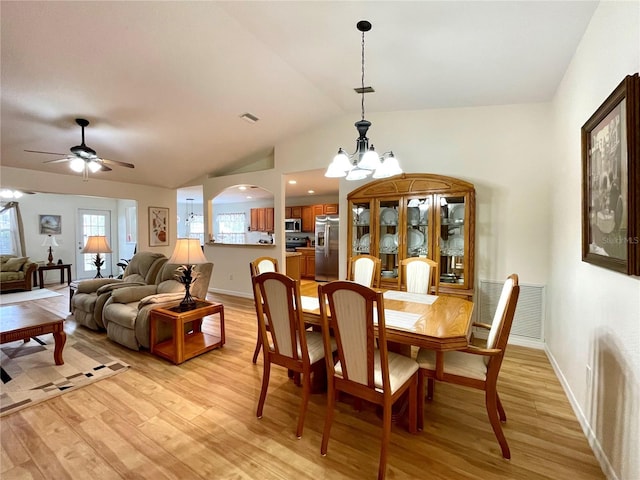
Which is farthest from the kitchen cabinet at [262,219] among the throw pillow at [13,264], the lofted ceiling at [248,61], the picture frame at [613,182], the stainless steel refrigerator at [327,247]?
the picture frame at [613,182]

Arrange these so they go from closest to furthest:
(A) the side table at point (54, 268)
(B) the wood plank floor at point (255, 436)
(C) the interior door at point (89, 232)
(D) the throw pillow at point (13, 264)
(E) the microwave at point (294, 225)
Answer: (B) the wood plank floor at point (255, 436) < (D) the throw pillow at point (13, 264) < (A) the side table at point (54, 268) < (C) the interior door at point (89, 232) < (E) the microwave at point (294, 225)

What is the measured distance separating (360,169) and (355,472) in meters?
1.91

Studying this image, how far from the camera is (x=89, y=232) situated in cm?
804

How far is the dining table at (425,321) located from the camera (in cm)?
163

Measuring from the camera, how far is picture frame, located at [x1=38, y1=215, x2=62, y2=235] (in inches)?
281

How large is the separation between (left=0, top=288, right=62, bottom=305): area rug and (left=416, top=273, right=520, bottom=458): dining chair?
7.15 metres

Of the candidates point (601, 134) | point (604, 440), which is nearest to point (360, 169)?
point (601, 134)

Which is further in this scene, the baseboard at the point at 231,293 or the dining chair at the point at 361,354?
the baseboard at the point at 231,293

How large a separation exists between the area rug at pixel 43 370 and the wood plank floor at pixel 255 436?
148mm

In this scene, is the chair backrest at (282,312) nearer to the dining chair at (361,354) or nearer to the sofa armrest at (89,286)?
the dining chair at (361,354)

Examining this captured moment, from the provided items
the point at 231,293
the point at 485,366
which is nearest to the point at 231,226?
the point at 231,293

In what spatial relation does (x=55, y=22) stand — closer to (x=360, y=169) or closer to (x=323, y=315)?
(x=360, y=169)

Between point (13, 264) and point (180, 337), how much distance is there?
6.07 m

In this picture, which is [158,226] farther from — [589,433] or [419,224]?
[589,433]
